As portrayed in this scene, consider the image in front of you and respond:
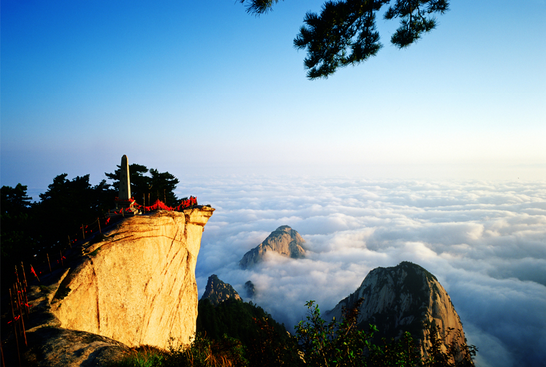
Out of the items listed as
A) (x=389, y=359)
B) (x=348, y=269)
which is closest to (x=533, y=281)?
(x=348, y=269)

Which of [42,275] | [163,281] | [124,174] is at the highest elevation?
[124,174]

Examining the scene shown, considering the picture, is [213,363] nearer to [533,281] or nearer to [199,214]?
[199,214]

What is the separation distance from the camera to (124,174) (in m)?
19.9

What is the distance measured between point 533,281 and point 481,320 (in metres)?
80.6

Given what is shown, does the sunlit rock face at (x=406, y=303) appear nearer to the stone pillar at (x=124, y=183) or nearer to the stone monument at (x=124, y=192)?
the stone monument at (x=124, y=192)

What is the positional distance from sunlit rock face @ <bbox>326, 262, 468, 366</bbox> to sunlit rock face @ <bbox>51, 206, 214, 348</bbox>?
72.0 m

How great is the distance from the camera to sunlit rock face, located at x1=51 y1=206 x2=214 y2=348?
37.1ft

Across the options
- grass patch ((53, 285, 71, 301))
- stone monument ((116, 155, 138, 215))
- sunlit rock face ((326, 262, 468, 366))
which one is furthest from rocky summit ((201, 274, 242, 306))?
grass patch ((53, 285, 71, 301))

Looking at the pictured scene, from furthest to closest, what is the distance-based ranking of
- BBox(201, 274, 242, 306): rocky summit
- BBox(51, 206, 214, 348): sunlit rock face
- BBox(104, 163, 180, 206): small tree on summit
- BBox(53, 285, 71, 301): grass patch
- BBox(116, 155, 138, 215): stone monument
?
BBox(201, 274, 242, 306): rocky summit < BBox(104, 163, 180, 206): small tree on summit < BBox(116, 155, 138, 215): stone monument < BBox(51, 206, 214, 348): sunlit rock face < BBox(53, 285, 71, 301): grass patch

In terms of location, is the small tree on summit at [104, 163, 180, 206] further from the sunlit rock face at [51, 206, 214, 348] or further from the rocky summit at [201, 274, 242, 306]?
the rocky summit at [201, 274, 242, 306]

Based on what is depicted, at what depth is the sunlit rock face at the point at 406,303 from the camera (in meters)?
73.6

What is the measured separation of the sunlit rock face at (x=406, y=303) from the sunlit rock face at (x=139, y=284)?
72.0 meters

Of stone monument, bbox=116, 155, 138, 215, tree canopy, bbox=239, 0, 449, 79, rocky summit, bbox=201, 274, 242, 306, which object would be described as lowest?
rocky summit, bbox=201, 274, 242, 306

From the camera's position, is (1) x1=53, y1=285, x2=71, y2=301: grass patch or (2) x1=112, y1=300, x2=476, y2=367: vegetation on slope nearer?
(2) x1=112, y1=300, x2=476, y2=367: vegetation on slope
